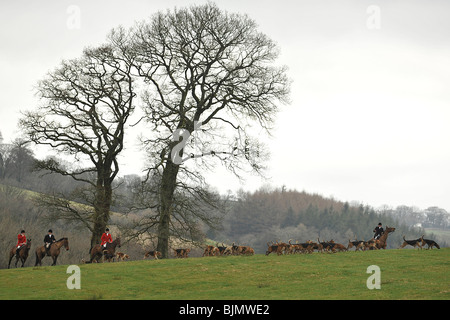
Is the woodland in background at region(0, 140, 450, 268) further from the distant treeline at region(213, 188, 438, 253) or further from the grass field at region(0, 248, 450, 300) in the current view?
the grass field at region(0, 248, 450, 300)

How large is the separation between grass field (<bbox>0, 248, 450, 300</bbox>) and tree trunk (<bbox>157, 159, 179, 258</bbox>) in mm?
7655

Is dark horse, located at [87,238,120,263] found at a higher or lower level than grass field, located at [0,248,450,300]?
higher

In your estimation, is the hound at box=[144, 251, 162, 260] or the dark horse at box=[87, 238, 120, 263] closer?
the dark horse at box=[87, 238, 120, 263]

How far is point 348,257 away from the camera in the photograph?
83.5ft

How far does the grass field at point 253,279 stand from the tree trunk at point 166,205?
25.1ft

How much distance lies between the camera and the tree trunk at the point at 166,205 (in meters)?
33.3

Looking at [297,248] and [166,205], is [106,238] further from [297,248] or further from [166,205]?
[297,248]

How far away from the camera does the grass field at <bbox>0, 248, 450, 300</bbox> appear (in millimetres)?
16672

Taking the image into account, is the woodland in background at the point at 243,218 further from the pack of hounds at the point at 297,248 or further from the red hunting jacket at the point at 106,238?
the red hunting jacket at the point at 106,238

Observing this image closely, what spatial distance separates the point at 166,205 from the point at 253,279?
1460 centimetres

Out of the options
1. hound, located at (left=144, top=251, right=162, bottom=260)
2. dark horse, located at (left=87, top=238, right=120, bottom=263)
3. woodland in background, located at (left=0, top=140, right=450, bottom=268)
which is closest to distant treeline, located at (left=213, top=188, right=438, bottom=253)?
woodland in background, located at (left=0, top=140, right=450, bottom=268)

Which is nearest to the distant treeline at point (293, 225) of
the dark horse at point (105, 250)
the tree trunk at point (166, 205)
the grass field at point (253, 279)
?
the tree trunk at point (166, 205)

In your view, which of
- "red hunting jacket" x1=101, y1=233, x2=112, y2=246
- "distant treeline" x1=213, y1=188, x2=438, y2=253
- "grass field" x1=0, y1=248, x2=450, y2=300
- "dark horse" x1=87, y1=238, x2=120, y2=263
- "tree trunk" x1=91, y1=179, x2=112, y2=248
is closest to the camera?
"grass field" x1=0, y1=248, x2=450, y2=300
